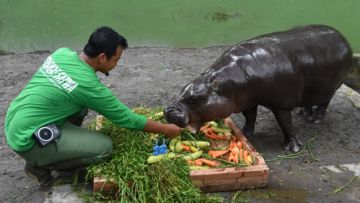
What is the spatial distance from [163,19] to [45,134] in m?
4.87

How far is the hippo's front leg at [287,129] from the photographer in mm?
4996

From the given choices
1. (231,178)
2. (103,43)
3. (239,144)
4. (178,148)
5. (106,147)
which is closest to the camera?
(103,43)

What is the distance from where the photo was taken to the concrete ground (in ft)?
14.5

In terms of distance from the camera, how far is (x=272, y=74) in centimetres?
474

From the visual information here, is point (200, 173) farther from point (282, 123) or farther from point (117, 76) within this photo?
point (117, 76)

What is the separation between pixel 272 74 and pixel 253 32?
4094mm

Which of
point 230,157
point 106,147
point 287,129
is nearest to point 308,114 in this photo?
point 287,129

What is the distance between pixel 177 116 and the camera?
4.51 m

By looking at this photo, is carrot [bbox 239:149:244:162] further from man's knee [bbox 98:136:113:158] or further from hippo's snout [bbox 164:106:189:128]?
man's knee [bbox 98:136:113:158]

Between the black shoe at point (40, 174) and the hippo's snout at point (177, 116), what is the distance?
4.06ft

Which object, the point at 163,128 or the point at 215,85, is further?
the point at 215,85

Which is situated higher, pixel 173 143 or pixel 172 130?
pixel 172 130

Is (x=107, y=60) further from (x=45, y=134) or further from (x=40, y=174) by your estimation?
(x=40, y=174)

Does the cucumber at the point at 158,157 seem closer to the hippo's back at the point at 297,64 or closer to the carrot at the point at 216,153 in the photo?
the carrot at the point at 216,153
